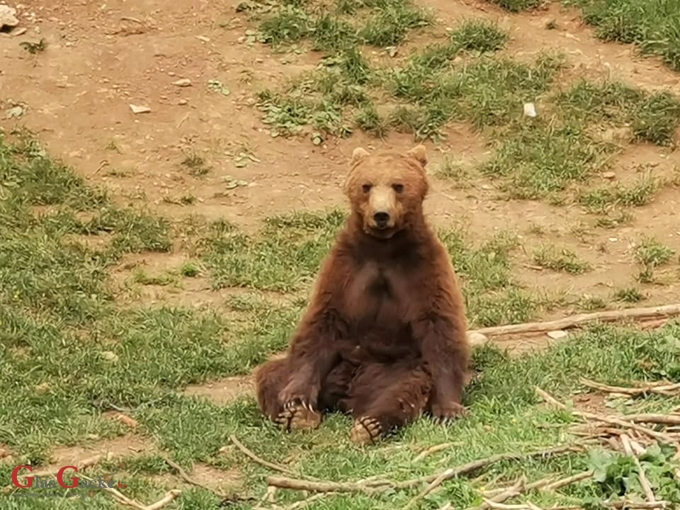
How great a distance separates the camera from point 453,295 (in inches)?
298

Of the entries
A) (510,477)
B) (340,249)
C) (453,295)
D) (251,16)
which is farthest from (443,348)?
(251,16)

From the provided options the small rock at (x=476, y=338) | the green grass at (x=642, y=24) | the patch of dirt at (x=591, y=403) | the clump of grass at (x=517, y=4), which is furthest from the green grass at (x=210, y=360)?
the clump of grass at (x=517, y=4)

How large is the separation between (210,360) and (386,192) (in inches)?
69.3

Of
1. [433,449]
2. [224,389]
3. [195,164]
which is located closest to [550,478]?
[433,449]

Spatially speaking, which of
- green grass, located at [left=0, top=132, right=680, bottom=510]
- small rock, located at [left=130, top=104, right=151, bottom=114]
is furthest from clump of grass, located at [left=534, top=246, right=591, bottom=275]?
small rock, located at [left=130, top=104, right=151, bottom=114]

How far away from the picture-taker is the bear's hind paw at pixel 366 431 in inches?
275

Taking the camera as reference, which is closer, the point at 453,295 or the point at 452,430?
the point at 452,430

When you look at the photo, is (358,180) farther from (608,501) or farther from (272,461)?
(608,501)

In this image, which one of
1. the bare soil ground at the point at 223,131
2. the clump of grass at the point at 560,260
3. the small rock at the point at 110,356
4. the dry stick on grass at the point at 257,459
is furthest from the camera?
the bare soil ground at the point at 223,131

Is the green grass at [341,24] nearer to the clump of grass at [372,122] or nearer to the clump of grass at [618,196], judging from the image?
the clump of grass at [372,122]

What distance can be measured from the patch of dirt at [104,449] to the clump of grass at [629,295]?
3.83 metres

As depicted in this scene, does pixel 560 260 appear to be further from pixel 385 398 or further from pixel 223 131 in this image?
pixel 385 398

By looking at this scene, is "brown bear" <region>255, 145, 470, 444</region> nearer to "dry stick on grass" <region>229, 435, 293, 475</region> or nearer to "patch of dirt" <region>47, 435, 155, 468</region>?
"dry stick on grass" <region>229, 435, 293, 475</region>

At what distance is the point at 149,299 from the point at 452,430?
11.6 feet
